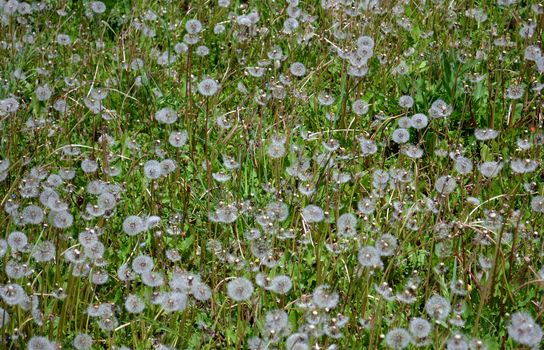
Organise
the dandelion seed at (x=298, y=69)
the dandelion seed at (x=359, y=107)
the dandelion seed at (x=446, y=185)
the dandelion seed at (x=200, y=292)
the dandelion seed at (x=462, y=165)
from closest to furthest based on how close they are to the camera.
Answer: the dandelion seed at (x=200, y=292), the dandelion seed at (x=446, y=185), the dandelion seed at (x=462, y=165), the dandelion seed at (x=359, y=107), the dandelion seed at (x=298, y=69)

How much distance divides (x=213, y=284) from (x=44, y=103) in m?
1.38

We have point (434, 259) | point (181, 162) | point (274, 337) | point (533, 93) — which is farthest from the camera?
point (533, 93)

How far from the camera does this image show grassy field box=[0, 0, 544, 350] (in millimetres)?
2256

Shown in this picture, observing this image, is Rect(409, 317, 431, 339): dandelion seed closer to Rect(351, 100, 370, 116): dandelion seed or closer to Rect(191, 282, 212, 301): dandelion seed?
Rect(191, 282, 212, 301): dandelion seed

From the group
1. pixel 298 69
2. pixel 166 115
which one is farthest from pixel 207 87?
pixel 298 69

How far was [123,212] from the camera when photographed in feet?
9.18

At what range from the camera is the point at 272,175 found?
117 inches

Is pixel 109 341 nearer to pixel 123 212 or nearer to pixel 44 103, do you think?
pixel 123 212

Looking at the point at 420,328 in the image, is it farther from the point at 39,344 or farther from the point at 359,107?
the point at 359,107

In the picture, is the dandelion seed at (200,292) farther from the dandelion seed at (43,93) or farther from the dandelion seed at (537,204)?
the dandelion seed at (43,93)

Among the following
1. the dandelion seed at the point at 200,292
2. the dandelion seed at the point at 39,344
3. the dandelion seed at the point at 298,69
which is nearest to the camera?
the dandelion seed at the point at 39,344

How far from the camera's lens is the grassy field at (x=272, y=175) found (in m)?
2.26

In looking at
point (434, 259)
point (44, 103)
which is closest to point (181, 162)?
point (44, 103)

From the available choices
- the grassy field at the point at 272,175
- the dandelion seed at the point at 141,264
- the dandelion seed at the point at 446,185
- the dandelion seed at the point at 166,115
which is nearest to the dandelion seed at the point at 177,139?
the grassy field at the point at 272,175
